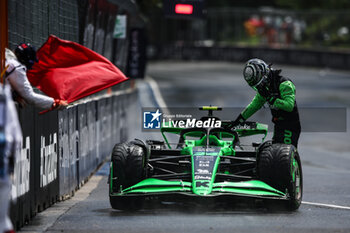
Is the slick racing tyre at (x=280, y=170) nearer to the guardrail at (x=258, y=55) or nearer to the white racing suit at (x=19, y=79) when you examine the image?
the white racing suit at (x=19, y=79)

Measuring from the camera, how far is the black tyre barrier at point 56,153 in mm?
9977

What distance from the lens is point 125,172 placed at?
1098 cm

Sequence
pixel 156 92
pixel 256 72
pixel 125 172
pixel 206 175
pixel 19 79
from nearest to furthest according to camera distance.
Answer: pixel 19 79, pixel 206 175, pixel 125 172, pixel 256 72, pixel 156 92

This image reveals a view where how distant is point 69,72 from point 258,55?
44017mm

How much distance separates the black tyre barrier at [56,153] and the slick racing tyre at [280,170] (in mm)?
2537

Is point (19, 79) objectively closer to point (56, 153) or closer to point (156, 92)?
point (56, 153)

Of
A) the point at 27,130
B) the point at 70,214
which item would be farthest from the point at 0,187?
the point at 70,214

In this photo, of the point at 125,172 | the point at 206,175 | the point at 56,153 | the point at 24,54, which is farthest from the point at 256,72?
the point at 24,54

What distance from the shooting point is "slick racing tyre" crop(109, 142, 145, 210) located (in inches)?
432

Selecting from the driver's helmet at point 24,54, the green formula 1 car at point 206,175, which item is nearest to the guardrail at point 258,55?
the green formula 1 car at point 206,175

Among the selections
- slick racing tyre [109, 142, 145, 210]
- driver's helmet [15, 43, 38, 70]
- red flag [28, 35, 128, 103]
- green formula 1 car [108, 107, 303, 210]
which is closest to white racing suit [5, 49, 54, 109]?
driver's helmet [15, 43, 38, 70]

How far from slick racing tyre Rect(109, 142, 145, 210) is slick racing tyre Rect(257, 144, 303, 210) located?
4.56ft

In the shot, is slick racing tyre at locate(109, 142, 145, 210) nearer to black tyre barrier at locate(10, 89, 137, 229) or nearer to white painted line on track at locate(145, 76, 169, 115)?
black tyre barrier at locate(10, 89, 137, 229)

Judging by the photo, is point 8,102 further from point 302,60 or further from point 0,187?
point 302,60
